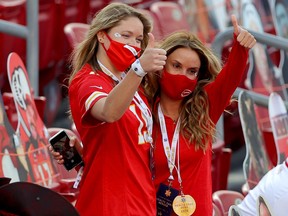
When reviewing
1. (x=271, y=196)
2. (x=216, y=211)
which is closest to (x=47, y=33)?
(x=216, y=211)

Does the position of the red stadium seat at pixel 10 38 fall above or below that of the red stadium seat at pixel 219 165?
above

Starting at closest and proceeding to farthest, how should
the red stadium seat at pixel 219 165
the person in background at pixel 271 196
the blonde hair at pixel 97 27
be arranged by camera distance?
the blonde hair at pixel 97 27 → the person in background at pixel 271 196 → the red stadium seat at pixel 219 165

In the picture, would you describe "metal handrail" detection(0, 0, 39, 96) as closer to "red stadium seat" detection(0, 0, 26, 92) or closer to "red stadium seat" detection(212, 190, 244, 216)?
"red stadium seat" detection(0, 0, 26, 92)

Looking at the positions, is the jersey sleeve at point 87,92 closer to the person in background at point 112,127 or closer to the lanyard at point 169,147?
the person in background at point 112,127

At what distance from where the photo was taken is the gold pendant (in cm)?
441

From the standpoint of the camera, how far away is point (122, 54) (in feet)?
13.8

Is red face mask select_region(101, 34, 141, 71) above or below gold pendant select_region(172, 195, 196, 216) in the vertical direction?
above

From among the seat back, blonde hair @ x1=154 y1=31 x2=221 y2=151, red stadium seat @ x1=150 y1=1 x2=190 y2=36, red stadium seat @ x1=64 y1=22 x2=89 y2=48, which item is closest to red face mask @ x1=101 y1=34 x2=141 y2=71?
blonde hair @ x1=154 y1=31 x2=221 y2=151

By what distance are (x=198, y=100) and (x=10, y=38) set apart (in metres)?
3.01

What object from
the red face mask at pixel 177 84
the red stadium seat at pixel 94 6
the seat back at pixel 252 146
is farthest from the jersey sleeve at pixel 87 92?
the red stadium seat at pixel 94 6

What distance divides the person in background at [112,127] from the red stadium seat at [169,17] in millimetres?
4043

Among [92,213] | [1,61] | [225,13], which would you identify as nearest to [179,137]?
[92,213]

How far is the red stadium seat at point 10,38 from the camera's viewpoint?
7.30 meters

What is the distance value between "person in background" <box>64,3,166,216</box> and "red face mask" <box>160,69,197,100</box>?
18 centimetres
